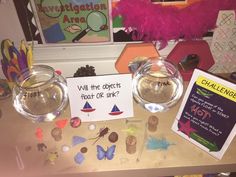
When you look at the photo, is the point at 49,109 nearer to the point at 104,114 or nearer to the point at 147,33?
the point at 104,114

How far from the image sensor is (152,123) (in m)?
0.83

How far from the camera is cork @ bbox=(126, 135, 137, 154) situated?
0.78m

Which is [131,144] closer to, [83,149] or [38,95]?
[83,149]

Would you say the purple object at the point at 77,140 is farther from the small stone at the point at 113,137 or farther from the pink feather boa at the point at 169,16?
the pink feather boa at the point at 169,16

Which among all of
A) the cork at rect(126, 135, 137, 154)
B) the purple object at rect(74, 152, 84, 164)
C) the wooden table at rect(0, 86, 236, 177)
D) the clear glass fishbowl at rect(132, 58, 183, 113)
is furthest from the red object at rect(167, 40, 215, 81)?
the purple object at rect(74, 152, 84, 164)

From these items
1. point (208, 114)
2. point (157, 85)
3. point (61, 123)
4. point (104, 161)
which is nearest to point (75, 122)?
point (61, 123)

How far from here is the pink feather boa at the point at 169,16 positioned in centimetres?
83

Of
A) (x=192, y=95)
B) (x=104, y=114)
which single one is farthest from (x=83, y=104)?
(x=192, y=95)

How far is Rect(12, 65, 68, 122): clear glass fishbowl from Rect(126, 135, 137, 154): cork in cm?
25

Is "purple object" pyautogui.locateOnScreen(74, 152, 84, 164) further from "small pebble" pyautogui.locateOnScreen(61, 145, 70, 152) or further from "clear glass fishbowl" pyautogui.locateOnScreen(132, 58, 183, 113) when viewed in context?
"clear glass fishbowl" pyautogui.locateOnScreen(132, 58, 183, 113)

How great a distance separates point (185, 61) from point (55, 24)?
455 mm

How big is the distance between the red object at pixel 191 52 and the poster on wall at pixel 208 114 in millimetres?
208

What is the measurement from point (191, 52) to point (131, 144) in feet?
1.26

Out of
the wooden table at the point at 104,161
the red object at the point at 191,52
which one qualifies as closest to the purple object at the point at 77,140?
the wooden table at the point at 104,161
